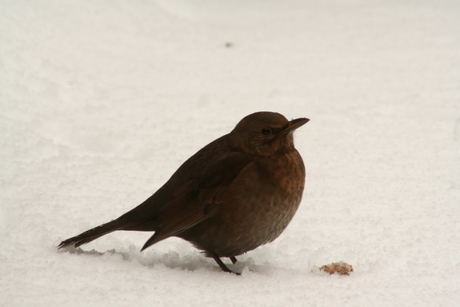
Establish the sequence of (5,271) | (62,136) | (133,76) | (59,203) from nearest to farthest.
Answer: (5,271) < (59,203) < (62,136) < (133,76)

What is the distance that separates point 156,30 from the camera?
7.18m

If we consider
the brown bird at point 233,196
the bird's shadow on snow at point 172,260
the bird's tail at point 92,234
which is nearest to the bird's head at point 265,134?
the brown bird at point 233,196

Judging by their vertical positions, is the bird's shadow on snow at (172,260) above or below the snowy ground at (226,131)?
below

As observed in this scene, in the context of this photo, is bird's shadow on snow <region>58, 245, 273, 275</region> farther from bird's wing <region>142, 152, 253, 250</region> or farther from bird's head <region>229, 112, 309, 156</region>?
bird's head <region>229, 112, 309, 156</region>

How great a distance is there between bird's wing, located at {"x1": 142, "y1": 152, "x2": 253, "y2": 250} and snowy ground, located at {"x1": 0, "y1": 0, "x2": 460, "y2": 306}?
0.24 meters

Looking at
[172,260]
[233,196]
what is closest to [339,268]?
[233,196]

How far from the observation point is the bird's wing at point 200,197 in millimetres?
2850

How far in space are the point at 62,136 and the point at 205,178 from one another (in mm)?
2322

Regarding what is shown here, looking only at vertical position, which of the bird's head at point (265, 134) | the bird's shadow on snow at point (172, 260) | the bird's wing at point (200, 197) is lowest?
the bird's shadow on snow at point (172, 260)

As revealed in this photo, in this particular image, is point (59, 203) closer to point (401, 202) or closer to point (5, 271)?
point (5, 271)

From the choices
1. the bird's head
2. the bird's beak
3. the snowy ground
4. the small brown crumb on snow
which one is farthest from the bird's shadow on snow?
the bird's beak

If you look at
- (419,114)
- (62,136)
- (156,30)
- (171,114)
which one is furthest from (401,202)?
(156,30)

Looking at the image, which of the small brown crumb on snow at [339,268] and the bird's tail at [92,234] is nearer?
the small brown crumb on snow at [339,268]

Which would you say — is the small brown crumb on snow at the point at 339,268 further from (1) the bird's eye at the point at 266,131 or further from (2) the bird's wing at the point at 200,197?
(1) the bird's eye at the point at 266,131
